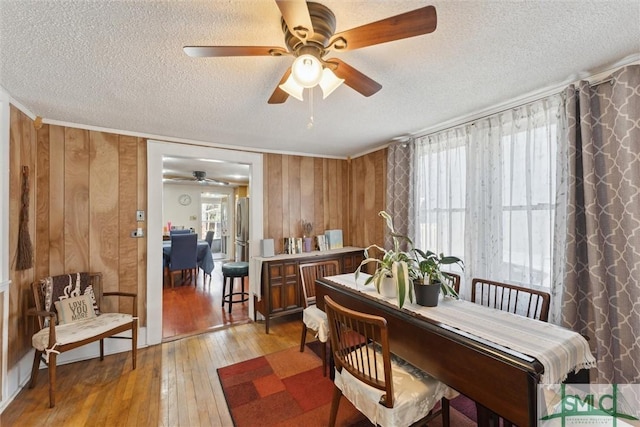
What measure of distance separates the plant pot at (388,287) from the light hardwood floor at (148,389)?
139 cm

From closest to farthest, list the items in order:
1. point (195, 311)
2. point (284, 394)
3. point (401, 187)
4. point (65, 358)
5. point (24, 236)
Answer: point (284, 394) < point (24, 236) < point (65, 358) < point (401, 187) < point (195, 311)

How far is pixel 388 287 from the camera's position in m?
1.83

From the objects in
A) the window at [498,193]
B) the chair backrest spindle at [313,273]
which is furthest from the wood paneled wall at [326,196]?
the chair backrest spindle at [313,273]

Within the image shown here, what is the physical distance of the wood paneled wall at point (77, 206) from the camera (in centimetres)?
222

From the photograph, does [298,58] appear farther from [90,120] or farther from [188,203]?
[188,203]

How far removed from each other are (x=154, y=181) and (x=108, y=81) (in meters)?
1.35

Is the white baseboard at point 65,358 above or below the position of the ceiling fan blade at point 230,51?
below

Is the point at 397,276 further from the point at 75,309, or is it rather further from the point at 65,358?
the point at 65,358

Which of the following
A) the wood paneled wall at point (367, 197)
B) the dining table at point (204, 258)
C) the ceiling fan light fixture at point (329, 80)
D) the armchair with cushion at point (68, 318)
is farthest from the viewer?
the dining table at point (204, 258)

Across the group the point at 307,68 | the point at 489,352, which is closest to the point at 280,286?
the point at 489,352

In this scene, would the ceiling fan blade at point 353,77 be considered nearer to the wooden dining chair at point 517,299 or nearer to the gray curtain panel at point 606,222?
the gray curtain panel at point 606,222

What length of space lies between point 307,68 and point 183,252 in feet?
16.2

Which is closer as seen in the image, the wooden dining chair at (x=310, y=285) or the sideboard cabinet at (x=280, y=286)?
the wooden dining chair at (x=310, y=285)

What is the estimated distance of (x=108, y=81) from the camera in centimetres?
180
